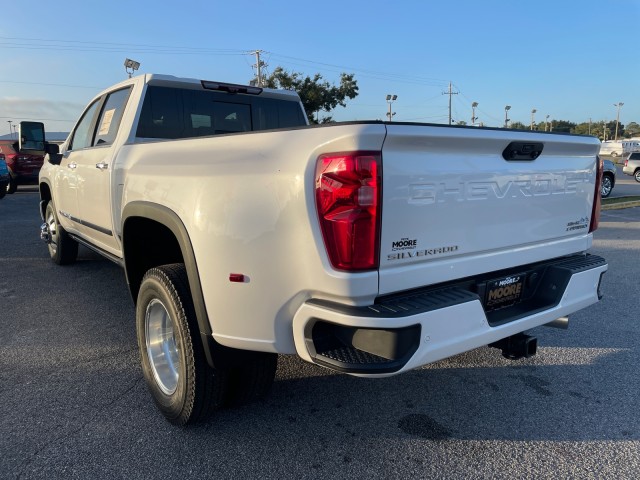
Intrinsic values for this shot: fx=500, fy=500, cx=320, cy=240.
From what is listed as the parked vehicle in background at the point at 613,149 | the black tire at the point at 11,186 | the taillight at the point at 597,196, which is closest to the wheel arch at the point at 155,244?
the taillight at the point at 597,196

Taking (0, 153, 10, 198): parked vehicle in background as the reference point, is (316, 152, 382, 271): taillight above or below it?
above

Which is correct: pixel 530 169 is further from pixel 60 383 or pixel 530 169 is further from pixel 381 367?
pixel 60 383

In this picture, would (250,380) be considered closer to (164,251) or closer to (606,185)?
(164,251)

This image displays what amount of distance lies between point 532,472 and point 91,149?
4.15 m

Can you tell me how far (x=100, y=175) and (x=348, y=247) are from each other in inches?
112

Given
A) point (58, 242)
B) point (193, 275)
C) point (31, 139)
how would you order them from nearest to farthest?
point (193, 275) < point (31, 139) < point (58, 242)

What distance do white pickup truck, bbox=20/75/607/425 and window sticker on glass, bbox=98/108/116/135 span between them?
114 cm

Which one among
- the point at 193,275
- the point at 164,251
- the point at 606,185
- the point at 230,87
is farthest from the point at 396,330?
the point at 606,185

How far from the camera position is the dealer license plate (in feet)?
8.50

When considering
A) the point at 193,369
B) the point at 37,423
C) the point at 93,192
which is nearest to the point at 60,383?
the point at 37,423

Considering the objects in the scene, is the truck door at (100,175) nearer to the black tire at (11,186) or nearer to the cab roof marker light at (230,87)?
the cab roof marker light at (230,87)

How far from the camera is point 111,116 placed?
4.44 meters

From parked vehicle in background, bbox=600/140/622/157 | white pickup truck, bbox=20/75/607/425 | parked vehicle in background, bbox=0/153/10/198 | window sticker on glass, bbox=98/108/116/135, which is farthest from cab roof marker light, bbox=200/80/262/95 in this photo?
parked vehicle in background, bbox=600/140/622/157

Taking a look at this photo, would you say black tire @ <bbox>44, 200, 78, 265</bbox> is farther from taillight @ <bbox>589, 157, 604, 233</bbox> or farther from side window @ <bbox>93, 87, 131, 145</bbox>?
taillight @ <bbox>589, 157, 604, 233</bbox>
